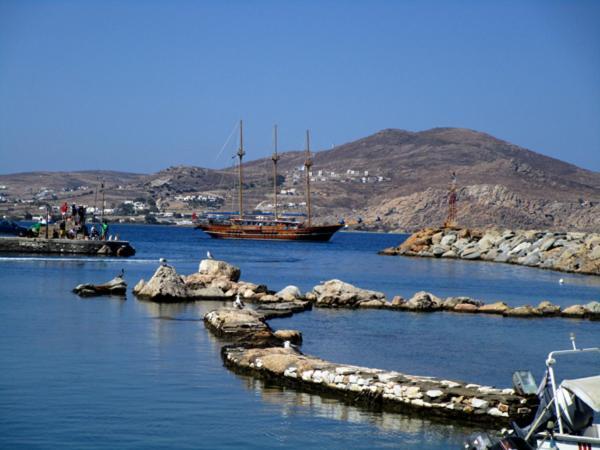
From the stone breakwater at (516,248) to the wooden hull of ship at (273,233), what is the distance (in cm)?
2503

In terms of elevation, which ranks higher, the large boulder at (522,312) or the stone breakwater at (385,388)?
the stone breakwater at (385,388)

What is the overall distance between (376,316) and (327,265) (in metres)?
34.1

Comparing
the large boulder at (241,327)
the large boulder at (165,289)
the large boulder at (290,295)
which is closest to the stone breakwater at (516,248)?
the large boulder at (290,295)

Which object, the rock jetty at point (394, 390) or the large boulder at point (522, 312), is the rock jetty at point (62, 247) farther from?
the rock jetty at point (394, 390)

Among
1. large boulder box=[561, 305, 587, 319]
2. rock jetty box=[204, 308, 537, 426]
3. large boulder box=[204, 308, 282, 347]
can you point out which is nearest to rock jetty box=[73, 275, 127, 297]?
large boulder box=[204, 308, 282, 347]

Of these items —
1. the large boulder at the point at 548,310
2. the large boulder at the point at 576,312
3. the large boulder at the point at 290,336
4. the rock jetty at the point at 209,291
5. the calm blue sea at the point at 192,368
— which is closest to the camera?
the calm blue sea at the point at 192,368

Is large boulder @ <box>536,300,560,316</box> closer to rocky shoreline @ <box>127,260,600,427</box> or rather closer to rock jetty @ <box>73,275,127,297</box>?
rocky shoreline @ <box>127,260,600,427</box>

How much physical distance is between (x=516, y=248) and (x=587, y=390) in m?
64.6

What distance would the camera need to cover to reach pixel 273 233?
112 m

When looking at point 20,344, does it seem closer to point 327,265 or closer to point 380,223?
point 327,265

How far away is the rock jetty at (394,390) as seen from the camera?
13523 millimetres

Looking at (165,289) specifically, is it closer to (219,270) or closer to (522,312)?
(219,270)

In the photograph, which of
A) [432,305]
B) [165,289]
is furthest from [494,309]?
[165,289]

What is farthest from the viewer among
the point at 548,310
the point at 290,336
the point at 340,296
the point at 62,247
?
the point at 62,247
